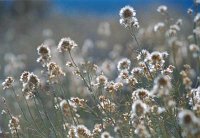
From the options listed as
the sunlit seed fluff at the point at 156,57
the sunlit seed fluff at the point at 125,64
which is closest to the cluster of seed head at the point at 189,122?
the sunlit seed fluff at the point at 156,57

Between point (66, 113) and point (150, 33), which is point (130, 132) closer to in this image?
point (66, 113)

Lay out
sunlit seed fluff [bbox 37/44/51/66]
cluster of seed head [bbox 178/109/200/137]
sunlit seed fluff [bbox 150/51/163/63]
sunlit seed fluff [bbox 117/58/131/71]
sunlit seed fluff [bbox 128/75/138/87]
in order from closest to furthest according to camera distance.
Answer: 1. cluster of seed head [bbox 178/109/200/137]
2. sunlit seed fluff [bbox 150/51/163/63]
3. sunlit seed fluff [bbox 37/44/51/66]
4. sunlit seed fluff [bbox 128/75/138/87]
5. sunlit seed fluff [bbox 117/58/131/71]

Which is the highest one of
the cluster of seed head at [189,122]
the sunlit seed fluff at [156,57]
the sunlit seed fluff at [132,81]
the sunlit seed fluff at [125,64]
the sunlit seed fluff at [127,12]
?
the sunlit seed fluff at [127,12]

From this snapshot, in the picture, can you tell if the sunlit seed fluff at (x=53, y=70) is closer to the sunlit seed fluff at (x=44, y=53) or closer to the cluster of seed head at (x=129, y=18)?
the sunlit seed fluff at (x=44, y=53)

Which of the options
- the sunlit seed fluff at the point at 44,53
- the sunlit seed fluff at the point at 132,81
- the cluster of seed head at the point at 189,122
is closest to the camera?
the cluster of seed head at the point at 189,122

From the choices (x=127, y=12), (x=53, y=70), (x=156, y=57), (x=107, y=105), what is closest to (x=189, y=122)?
(x=156, y=57)

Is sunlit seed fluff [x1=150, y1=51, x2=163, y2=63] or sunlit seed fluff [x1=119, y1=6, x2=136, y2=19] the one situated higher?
sunlit seed fluff [x1=119, y1=6, x2=136, y2=19]

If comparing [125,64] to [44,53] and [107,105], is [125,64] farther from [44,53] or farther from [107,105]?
[44,53]

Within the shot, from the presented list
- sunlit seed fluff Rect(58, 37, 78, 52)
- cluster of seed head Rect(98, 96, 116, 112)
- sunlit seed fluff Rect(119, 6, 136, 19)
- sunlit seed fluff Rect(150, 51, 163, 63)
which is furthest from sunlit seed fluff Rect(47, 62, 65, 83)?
→ sunlit seed fluff Rect(150, 51, 163, 63)

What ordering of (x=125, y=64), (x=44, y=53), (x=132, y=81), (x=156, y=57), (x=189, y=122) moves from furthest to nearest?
(x=125, y=64), (x=132, y=81), (x=44, y=53), (x=156, y=57), (x=189, y=122)

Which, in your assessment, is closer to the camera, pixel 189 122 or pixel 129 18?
pixel 189 122

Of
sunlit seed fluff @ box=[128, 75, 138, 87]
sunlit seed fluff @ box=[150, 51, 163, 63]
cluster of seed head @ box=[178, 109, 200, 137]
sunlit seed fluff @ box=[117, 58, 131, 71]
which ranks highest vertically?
sunlit seed fluff @ box=[117, 58, 131, 71]

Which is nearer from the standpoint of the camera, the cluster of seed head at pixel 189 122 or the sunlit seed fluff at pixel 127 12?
the cluster of seed head at pixel 189 122

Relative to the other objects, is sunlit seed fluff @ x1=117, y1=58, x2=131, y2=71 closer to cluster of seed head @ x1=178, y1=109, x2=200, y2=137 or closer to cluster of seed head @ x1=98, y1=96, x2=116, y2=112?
cluster of seed head @ x1=98, y1=96, x2=116, y2=112
